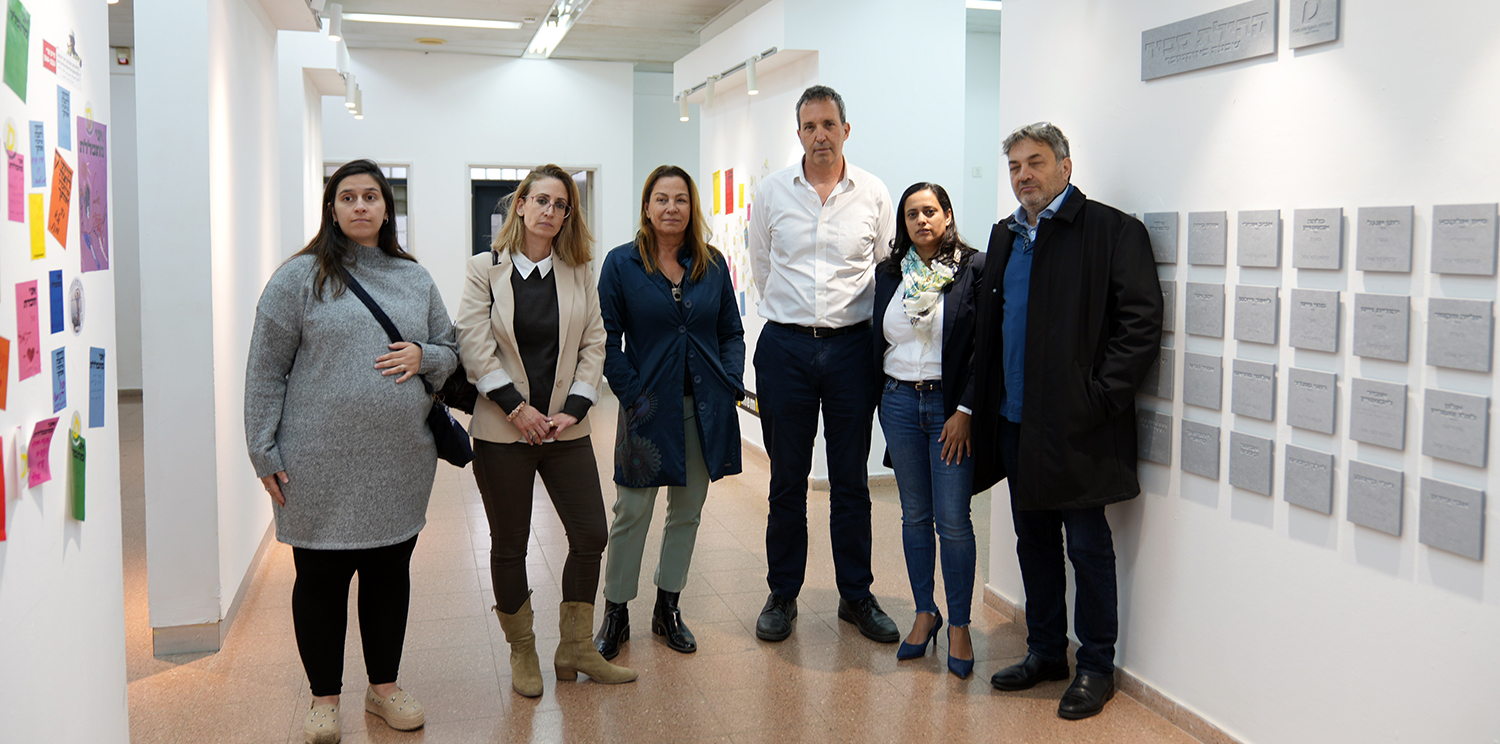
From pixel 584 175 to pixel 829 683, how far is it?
9.42m

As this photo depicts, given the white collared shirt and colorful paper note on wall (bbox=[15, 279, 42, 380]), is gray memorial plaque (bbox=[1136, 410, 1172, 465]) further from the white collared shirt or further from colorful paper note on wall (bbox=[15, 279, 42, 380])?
colorful paper note on wall (bbox=[15, 279, 42, 380])

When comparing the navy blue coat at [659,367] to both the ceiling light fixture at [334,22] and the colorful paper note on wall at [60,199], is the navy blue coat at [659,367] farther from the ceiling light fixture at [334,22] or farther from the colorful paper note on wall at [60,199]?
the ceiling light fixture at [334,22]

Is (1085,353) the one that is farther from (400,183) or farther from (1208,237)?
(400,183)

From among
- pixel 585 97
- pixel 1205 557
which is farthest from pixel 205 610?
pixel 585 97

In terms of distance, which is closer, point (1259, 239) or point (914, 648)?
point (1259, 239)

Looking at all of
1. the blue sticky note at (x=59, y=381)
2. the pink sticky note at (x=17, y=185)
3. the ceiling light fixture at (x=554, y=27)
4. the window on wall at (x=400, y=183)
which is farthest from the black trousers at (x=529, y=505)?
the window on wall at (x=400, y=183)

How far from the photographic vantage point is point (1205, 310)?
2.92m

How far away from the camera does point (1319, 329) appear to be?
2.54 metres

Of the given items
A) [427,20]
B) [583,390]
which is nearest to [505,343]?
[583,390]

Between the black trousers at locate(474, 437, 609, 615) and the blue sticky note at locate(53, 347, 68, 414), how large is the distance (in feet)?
4.23

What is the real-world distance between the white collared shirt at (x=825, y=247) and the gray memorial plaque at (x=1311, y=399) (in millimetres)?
1456

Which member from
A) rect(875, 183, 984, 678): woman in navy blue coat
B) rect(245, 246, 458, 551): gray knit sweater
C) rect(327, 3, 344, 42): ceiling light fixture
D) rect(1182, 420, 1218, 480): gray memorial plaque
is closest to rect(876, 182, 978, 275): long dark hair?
rect(875, 183, 984, 678): woman in navy blue coat

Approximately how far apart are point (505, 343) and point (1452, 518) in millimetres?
2390

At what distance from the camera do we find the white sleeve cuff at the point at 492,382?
9.87ft
